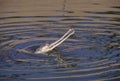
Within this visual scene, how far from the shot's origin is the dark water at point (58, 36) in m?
8.69

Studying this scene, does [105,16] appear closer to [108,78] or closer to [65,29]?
[65,29]

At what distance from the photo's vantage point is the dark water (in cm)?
869

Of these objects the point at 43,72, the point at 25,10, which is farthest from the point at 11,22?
the point at 43,72

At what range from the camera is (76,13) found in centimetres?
1478

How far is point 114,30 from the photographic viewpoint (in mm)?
12242

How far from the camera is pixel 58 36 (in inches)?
457

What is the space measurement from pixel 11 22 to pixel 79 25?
2263 mm

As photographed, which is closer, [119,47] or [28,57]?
[28,57]

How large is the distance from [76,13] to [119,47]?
468 centimetres

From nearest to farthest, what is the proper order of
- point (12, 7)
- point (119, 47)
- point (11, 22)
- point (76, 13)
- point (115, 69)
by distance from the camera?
point (115, 69) < point (119, 47) < point (11, 22) < point (76, 13) < point (12, 7)

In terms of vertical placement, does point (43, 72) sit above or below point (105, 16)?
below

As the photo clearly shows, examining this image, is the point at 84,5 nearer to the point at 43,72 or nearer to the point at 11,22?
the point at 11,22

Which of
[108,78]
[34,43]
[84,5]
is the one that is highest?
[84,5]

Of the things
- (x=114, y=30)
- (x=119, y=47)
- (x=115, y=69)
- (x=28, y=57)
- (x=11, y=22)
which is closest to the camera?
(x=115, y=69)
